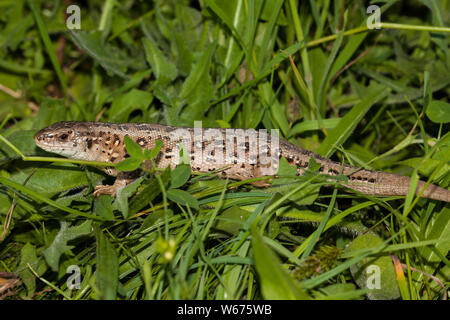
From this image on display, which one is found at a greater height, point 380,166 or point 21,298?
point 380,166

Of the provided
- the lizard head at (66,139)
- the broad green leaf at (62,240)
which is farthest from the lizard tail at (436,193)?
the lizard head at (66,139)

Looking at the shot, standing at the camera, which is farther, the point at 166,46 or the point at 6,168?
the point at 166,46

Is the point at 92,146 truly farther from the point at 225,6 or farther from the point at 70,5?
the point at 70,5

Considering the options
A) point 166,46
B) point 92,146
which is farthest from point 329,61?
point 92,146

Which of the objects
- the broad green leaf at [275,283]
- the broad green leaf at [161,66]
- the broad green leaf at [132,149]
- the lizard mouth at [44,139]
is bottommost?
the broad green leaf at [275,283]

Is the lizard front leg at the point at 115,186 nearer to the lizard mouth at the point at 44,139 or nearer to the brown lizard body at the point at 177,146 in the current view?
the brown lizard body at the point at 177,146

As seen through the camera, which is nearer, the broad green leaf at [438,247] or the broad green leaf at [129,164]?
the broad green leaf at [129,164]
